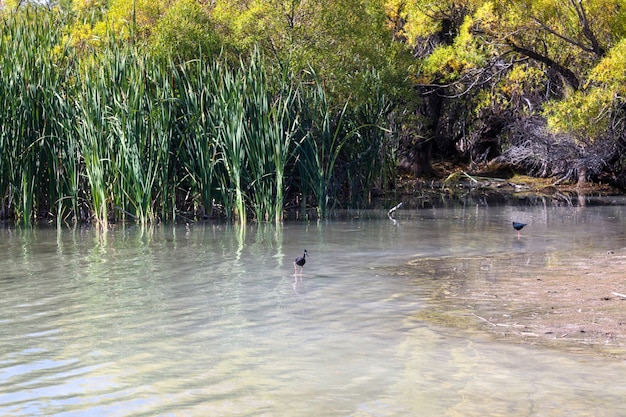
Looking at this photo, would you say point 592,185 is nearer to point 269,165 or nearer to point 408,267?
point 269,165

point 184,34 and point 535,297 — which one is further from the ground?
point 184,34

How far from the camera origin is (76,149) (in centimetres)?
1435

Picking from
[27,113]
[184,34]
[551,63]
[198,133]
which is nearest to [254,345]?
[198,133]

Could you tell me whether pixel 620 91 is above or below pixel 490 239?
above

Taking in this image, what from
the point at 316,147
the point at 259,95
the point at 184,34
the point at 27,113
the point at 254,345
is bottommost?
the point at 254,345

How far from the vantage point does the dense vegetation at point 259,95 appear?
13.9 m

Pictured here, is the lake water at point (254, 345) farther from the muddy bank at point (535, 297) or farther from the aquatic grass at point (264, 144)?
the aquatic grass at point (264, 144)

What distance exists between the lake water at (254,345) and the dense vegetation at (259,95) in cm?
254

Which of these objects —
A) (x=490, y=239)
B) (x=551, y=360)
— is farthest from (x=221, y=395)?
(x=490, y=239)

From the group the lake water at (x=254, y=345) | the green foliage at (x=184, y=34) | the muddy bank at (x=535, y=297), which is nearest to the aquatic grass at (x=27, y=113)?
the green foliage at (x=184, y=34)

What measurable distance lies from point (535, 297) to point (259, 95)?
737 cm

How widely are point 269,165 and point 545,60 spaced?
1065 cm

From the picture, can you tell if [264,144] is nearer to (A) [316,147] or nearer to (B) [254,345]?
(A) [316,147]

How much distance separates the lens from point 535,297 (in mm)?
7883
